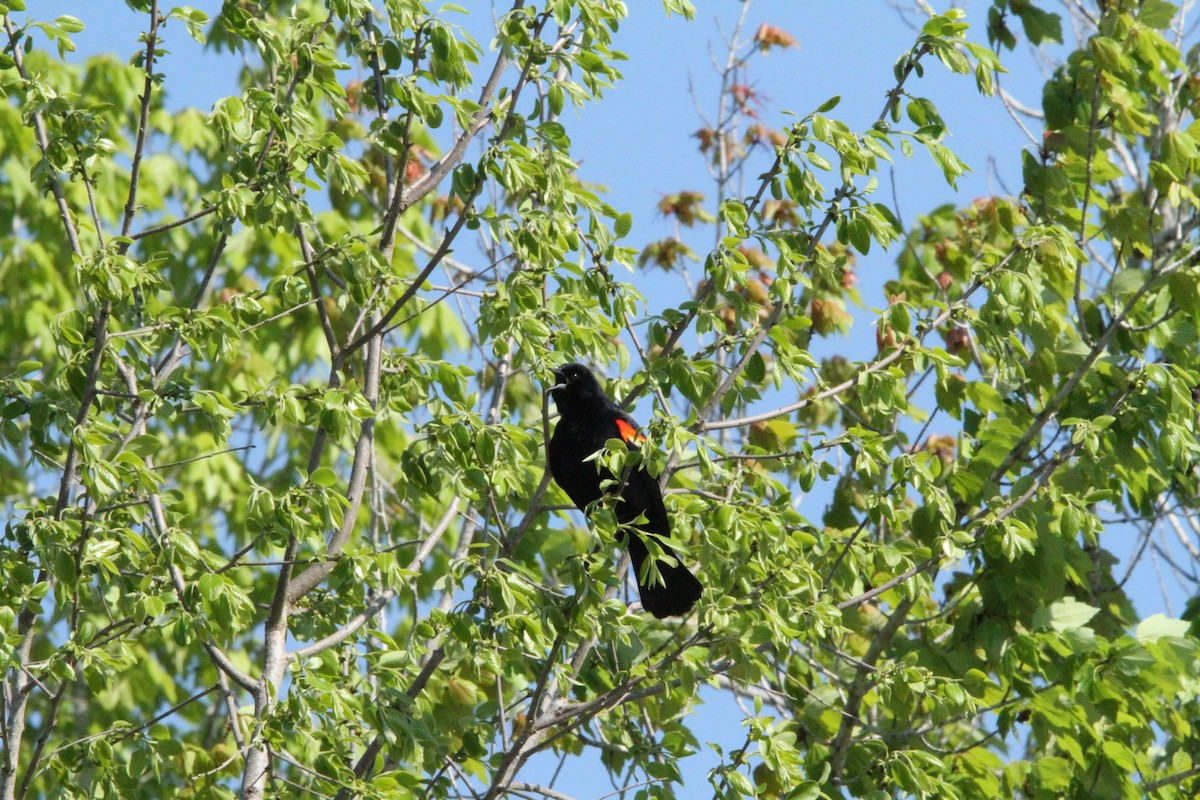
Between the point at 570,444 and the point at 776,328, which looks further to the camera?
the point at 570,444

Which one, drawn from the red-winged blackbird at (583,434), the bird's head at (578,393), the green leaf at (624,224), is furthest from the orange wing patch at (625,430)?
the green leaf at (624,224)

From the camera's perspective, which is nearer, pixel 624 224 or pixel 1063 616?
pixel 624 224

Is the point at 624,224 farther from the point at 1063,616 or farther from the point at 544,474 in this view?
the point at 1063,616

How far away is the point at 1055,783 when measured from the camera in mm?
4477

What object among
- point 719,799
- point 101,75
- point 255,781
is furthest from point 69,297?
point 719,799

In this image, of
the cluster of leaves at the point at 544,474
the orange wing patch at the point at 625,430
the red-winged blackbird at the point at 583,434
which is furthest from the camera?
the orange wing patch at the point at 625,430

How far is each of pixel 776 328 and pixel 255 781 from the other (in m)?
1.94

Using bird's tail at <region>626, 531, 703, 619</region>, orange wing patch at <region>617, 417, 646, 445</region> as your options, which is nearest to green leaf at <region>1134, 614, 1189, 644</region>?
bird's tail at <region>626, 531, 703, 619</region>

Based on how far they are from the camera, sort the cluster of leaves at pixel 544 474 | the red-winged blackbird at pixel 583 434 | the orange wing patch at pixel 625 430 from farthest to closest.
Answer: the orange wing patch at pixel 625 430, the red-winged blackbird at pixel 583 434, the cluster of leaves at pixel 544 474

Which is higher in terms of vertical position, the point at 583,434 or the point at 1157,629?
the point at 583,434

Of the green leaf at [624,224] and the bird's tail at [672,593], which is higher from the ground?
the green leaf at [624,224]

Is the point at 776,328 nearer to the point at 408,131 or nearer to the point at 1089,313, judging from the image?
the point at 408,131

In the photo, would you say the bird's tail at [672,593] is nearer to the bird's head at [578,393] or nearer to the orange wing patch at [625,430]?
the orange wing patch at [625,430]

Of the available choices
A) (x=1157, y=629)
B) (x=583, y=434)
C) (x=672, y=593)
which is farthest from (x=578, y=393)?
(x=1157, y=629)
